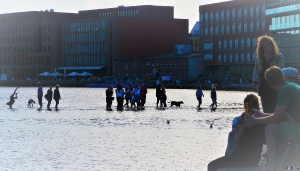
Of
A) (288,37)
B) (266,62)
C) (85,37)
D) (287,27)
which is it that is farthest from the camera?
(85,37)

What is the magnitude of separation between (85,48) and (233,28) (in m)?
58.1

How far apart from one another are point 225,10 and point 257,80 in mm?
128011

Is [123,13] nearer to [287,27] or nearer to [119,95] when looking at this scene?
[287,27]

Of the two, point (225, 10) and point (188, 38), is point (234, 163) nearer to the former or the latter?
point (225, 10)

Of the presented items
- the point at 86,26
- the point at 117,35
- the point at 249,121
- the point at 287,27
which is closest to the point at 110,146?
the point at 249,121

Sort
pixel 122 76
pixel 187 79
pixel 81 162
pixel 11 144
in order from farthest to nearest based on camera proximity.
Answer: pixel 122 76 < pixel 187 79 < pixel 11 144 < pixel 81 162

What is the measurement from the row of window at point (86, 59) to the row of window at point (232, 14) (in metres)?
39.2

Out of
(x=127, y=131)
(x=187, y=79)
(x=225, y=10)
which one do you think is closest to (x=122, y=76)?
(x=187, y=79)

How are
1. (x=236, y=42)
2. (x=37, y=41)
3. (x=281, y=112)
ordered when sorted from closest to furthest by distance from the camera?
1. (x=281, y=112)
2. (x=236, y=42)
3. (x=37, y=41)

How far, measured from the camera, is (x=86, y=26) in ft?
603

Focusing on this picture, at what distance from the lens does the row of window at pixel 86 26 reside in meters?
178

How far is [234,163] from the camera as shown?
1035 centimetres

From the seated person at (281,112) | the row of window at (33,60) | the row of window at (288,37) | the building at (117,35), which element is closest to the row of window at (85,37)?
the building at (117,35)

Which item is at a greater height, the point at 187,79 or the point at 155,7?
the point at 155,7
